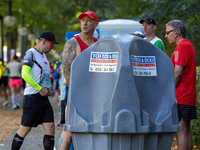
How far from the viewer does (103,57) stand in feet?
9.91

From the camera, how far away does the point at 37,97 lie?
15.9ft

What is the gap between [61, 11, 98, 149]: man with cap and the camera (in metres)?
3.99

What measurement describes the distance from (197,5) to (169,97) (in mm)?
7090

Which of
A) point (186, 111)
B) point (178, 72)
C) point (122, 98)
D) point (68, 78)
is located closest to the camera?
point (122, 98)

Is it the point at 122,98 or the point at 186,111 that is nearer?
the point at 122,98

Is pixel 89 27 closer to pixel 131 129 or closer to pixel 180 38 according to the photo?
pixel 180 38

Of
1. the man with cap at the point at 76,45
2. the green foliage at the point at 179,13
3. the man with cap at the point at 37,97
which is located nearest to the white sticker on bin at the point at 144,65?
the man with cap at the point at 76,45

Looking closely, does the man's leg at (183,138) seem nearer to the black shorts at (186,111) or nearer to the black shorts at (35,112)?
the black shorts at (186,111)

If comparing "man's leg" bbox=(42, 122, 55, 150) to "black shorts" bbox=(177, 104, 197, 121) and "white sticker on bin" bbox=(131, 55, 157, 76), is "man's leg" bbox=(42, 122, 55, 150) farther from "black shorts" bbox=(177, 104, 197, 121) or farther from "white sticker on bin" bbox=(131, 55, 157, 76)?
"white sticker on bin" bbox=(131, 55, 157, 76)

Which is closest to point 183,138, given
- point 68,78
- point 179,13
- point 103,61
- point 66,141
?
point 66,141

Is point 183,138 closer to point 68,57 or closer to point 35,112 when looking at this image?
point 68,57

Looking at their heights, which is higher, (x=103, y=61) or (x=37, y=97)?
(x=103, y=61)

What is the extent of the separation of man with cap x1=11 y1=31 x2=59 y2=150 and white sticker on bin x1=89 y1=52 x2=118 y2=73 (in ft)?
6.28

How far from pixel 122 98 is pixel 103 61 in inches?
16.3
